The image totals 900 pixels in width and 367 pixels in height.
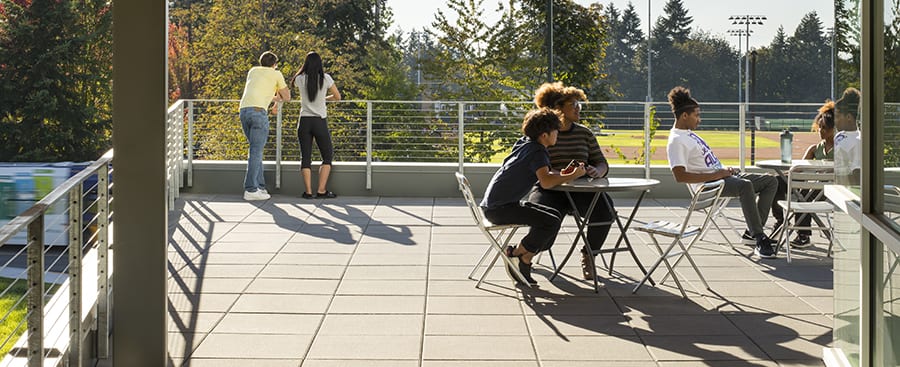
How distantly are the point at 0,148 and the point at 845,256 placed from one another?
12.8m

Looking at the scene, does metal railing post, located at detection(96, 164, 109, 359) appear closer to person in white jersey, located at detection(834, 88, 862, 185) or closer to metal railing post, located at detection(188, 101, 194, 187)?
person in white jersey, located at detection(834, 88, 862, 185)

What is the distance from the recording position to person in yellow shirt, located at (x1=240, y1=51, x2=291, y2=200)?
411 inches

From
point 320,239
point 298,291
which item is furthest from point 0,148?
point 298,291

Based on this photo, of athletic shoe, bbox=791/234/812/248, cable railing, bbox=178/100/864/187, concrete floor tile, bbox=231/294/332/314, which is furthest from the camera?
cable railing, bbox=178/100/864/187

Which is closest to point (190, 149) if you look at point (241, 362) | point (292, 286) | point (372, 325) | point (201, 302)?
point (292, 286)

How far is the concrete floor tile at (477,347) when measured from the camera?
172 inches

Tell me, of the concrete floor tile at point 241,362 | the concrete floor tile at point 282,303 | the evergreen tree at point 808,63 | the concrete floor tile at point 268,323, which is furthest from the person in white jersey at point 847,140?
the evergreen tree at point 808,63

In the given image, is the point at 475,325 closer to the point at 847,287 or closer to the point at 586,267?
the point at 586,267

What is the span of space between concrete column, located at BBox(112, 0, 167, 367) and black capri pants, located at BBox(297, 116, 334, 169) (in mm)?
6711

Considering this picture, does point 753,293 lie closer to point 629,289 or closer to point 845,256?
point 629,289

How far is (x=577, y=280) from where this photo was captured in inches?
243

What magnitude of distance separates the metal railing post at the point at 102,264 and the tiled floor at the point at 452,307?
286mm

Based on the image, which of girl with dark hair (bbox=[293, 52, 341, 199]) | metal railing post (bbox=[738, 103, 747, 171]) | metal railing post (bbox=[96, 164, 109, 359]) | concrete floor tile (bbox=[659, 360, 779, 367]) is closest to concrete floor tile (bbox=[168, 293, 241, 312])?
metal railing post (bbox=[96, 164, 109, 359])

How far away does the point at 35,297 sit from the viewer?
3.25m
